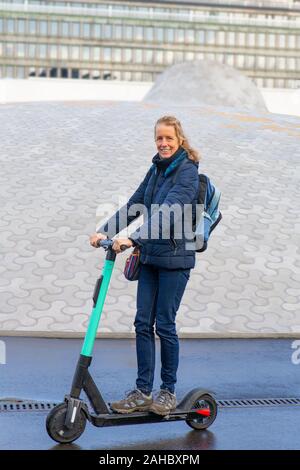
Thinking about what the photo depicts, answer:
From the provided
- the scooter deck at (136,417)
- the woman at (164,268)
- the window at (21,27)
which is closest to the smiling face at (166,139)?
the woman at (164,268)

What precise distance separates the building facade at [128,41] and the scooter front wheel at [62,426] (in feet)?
319

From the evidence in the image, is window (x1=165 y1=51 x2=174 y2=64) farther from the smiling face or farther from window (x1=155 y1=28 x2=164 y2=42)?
the smiling face

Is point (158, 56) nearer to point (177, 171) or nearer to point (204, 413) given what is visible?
point (177, 171)

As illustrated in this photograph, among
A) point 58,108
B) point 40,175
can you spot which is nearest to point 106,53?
point 58,108

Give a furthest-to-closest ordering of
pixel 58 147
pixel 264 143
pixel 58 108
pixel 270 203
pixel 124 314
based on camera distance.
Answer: pixel 58 108, pixel 264 143, pixel 58 147, pixel 270 203, pixel 124 314

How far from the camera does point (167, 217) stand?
502 centimetres

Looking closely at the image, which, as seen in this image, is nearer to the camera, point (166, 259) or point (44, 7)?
point (166, 259)

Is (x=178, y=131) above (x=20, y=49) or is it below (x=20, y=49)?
below

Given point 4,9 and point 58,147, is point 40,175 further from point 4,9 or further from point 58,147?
point 4,9

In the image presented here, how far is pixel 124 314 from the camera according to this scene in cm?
1008

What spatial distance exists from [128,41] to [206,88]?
67.9 metres

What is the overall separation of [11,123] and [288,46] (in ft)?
292

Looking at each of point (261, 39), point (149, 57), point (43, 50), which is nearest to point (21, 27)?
point (43, 50)

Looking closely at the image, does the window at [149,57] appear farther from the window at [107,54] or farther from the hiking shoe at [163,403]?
the hiking shoe at [163,403]
